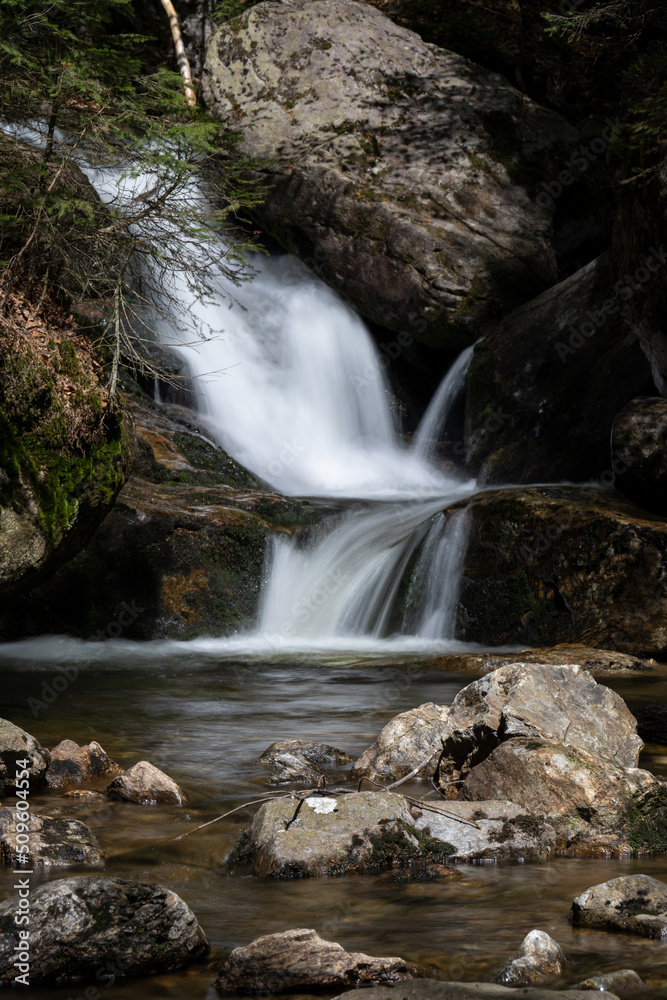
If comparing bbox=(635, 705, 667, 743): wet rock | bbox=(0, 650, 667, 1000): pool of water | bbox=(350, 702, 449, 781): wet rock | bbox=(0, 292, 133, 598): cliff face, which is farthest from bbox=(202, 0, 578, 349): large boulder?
bbox=(350, 702, 449, 781): wet rock

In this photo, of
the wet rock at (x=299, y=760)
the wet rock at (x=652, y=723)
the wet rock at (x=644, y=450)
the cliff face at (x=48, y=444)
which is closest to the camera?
the wet rock at (x=299, y=760)

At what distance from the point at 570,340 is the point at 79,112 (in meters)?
8.58

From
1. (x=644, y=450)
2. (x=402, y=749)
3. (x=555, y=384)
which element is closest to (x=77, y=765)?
(x=402, y=749)

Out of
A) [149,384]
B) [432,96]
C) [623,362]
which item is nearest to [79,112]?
[149,384]

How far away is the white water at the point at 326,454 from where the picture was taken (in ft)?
33.8

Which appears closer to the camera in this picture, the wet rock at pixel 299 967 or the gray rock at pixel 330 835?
the wet rock at pixel 299 967

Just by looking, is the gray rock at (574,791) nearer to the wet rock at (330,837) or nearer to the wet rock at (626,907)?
the wet rock at (330,837)

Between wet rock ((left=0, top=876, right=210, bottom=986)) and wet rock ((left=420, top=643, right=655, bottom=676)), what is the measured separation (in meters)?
5.48

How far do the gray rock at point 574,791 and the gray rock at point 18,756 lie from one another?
6.80 ft

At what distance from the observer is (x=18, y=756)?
4.26 metres

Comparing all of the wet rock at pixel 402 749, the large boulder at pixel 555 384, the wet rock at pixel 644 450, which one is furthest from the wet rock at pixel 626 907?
the large boulder at pixel 555 384

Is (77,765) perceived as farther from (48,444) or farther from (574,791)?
(48,444)

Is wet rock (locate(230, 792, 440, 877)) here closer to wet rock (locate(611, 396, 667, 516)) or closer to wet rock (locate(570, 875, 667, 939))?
wet rock (locate(570, 875, 667, 939))

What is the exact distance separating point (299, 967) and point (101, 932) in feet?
1.90
